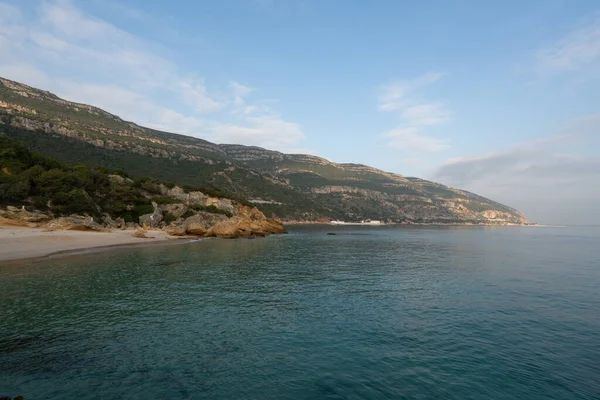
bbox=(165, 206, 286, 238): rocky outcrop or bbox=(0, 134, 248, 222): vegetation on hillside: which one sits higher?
bbox=(0, 134, 248, 222): vegetation on hillside

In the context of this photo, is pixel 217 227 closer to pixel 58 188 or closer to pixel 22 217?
pixel 58 188

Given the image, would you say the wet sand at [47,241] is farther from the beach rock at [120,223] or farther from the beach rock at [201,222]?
the beach rock at [201,222]

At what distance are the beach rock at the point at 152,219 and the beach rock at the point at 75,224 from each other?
14.2m

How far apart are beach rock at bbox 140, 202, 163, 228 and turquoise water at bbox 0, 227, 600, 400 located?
157 feet

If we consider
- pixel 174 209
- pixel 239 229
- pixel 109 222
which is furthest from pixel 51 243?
pixel 239 229

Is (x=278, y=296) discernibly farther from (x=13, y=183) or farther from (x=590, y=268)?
(x=13, y=183)

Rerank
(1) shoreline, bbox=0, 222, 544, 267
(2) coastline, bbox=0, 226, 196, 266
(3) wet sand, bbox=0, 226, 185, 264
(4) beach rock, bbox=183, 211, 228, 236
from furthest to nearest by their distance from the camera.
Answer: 1. (4) beach rock, bbox=183, 211, 228, 236
2. (3) wet sand, bbox=0, 226, 185, 264
3. (2) coastline, bbox=0, 226, 196, 266
4. (1) shoreline, bbox=0, 222, 544, 267

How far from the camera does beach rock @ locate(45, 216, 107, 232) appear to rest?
55.9 meters

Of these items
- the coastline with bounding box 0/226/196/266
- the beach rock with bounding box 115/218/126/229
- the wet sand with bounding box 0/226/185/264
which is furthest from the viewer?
the beach rock with bounding box 115/218/126/229

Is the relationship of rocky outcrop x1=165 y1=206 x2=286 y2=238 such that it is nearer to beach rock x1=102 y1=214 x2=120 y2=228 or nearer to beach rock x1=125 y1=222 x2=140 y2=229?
beach rock x1=125 y1=222 x2=140 y2=229

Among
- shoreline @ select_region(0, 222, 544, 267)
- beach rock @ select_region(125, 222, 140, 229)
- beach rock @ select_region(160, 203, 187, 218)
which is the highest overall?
beach rock @ select_region(160, 203, 187, 218)

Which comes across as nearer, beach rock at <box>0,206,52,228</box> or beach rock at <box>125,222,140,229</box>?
beach rock at <box>0,206,52,228</box>

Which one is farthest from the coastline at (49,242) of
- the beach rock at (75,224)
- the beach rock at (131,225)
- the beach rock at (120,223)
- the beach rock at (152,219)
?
the beach rock at (152,219)

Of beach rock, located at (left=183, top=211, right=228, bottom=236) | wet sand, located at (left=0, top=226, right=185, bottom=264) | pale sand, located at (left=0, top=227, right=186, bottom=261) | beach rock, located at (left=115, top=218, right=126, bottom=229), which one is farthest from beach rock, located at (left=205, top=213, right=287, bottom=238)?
pale sand, located at (left=0, top=227, right=186, bottom=261)
